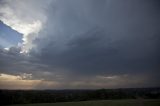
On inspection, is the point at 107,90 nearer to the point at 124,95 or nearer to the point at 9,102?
the point at 124,95

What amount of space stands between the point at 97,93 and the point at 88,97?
645cm

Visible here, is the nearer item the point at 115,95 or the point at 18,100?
the point at 18,100

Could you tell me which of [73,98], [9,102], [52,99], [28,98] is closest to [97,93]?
[73,98]

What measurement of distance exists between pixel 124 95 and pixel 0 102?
A: 140ft

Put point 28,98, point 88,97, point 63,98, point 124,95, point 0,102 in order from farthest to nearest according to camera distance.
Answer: point 124,95, point 88,97, point 63,98, point 28,98, point 0,102

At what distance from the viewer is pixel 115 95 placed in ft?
251

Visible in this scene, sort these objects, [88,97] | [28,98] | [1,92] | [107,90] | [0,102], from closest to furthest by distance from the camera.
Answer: [0,102] < [1,92] < [28,98] < [88,97] < [107,90]

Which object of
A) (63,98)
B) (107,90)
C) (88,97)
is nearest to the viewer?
(63,98)

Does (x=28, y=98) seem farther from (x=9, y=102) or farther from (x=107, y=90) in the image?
(x=107, y=90)

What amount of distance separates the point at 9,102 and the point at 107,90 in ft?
129

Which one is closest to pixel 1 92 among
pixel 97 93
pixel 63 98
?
pixel 63 98

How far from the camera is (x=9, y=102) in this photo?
54719 mm

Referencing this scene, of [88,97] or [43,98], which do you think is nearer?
[43,98]

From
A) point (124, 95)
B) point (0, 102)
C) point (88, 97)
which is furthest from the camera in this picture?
point (124, 95)
